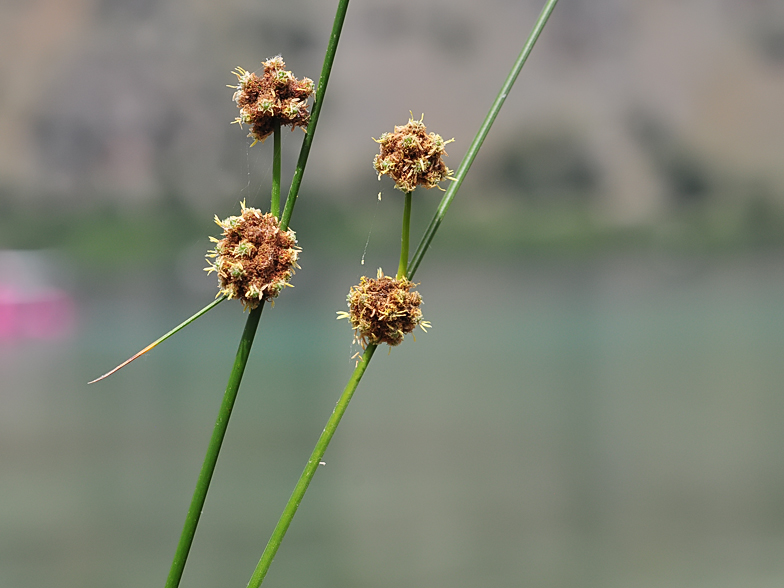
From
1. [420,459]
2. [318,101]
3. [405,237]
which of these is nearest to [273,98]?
[318,101]

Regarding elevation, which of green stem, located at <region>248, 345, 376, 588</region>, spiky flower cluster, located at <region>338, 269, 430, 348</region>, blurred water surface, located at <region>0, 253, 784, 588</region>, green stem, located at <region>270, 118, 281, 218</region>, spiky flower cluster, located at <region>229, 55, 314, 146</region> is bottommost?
green stem, located at <region>248, 345, 376, 588</region>

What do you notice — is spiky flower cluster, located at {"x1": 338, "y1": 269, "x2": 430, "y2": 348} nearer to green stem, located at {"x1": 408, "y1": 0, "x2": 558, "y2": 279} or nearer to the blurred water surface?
green stem, located at {"x1": 408, "y1": 0, "x2": 558, "y2": 279}

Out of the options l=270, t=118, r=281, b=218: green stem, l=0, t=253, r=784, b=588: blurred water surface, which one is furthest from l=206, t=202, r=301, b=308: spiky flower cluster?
l=0, t=253, r=784, b=588: blurred water surface

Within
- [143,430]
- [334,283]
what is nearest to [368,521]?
[143,430]

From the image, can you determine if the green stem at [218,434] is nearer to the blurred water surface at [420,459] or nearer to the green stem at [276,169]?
the green stem at [276,169]

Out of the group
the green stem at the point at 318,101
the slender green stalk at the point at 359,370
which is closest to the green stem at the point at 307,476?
the slender green stalk at the point at 359,370

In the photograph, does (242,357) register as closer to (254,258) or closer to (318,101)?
(254,258)

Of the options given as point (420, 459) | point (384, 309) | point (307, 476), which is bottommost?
point (307, 476)
